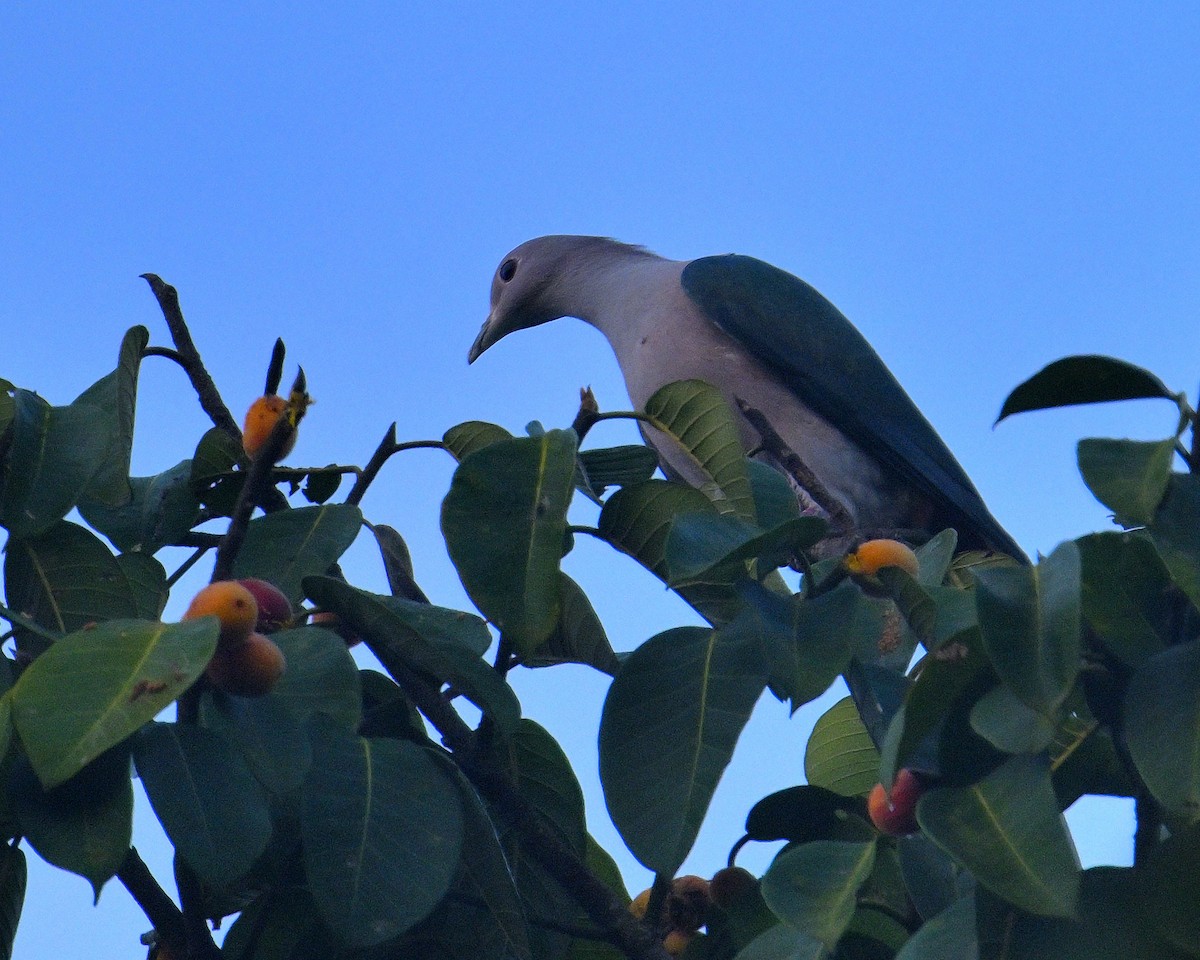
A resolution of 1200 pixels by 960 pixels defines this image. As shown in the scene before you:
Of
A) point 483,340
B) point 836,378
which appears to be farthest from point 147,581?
point 483,340

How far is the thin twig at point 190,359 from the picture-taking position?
1.81 metres

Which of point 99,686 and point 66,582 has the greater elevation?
point 66,582

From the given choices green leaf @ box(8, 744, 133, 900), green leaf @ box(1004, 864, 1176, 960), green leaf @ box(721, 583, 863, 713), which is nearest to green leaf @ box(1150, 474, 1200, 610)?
green leaf @ box(1004, 864, 1176, 960)

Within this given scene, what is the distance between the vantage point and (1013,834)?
44.9 inches

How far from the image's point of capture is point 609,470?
182cm

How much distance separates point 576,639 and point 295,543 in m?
0.35

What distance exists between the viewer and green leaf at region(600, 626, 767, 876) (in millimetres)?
1418

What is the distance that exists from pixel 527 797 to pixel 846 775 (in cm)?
53

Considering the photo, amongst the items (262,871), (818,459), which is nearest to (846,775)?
(262,871)

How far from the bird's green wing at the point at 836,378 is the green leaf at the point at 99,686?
329cm

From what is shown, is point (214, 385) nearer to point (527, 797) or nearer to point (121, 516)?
point (121, 516)

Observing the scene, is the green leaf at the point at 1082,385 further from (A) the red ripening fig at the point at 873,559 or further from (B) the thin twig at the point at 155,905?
(B) the thin twig at the point at 155,905

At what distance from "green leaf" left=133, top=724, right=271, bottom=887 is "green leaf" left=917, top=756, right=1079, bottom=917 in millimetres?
595

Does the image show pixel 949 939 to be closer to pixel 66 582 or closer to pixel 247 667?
pixel 247 667
